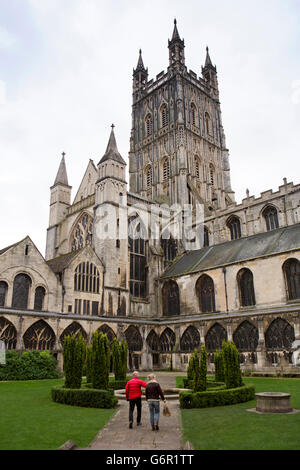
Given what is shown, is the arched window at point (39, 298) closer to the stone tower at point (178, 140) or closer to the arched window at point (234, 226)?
the arched window at point (234, 226)

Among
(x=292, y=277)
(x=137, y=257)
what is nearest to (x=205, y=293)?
(x=292, y=277)

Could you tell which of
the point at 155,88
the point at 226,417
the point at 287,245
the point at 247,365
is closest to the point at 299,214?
the point at 287,245

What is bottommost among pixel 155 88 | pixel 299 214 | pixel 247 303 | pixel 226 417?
pixel 226 417

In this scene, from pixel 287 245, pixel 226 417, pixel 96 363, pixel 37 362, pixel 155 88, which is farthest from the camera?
pixel 155 88

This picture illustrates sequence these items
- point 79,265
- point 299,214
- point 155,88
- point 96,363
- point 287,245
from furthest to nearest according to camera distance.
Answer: point 155,88, point 299,214, point 79,265, point 287,245, point 96,363

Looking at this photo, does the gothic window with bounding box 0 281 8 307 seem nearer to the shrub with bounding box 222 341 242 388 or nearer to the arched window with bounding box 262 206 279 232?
the shrub with bounding box 222 341 242 388

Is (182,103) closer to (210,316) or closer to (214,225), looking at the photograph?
(214,225)

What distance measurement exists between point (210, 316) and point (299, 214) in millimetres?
16438

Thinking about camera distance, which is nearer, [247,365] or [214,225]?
[247,365]

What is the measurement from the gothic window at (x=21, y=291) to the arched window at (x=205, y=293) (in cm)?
1676

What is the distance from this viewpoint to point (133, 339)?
116 feet

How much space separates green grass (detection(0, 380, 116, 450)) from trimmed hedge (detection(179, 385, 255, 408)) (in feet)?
8.67

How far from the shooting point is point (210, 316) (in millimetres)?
33625

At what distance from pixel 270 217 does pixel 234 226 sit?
17.5 feet
